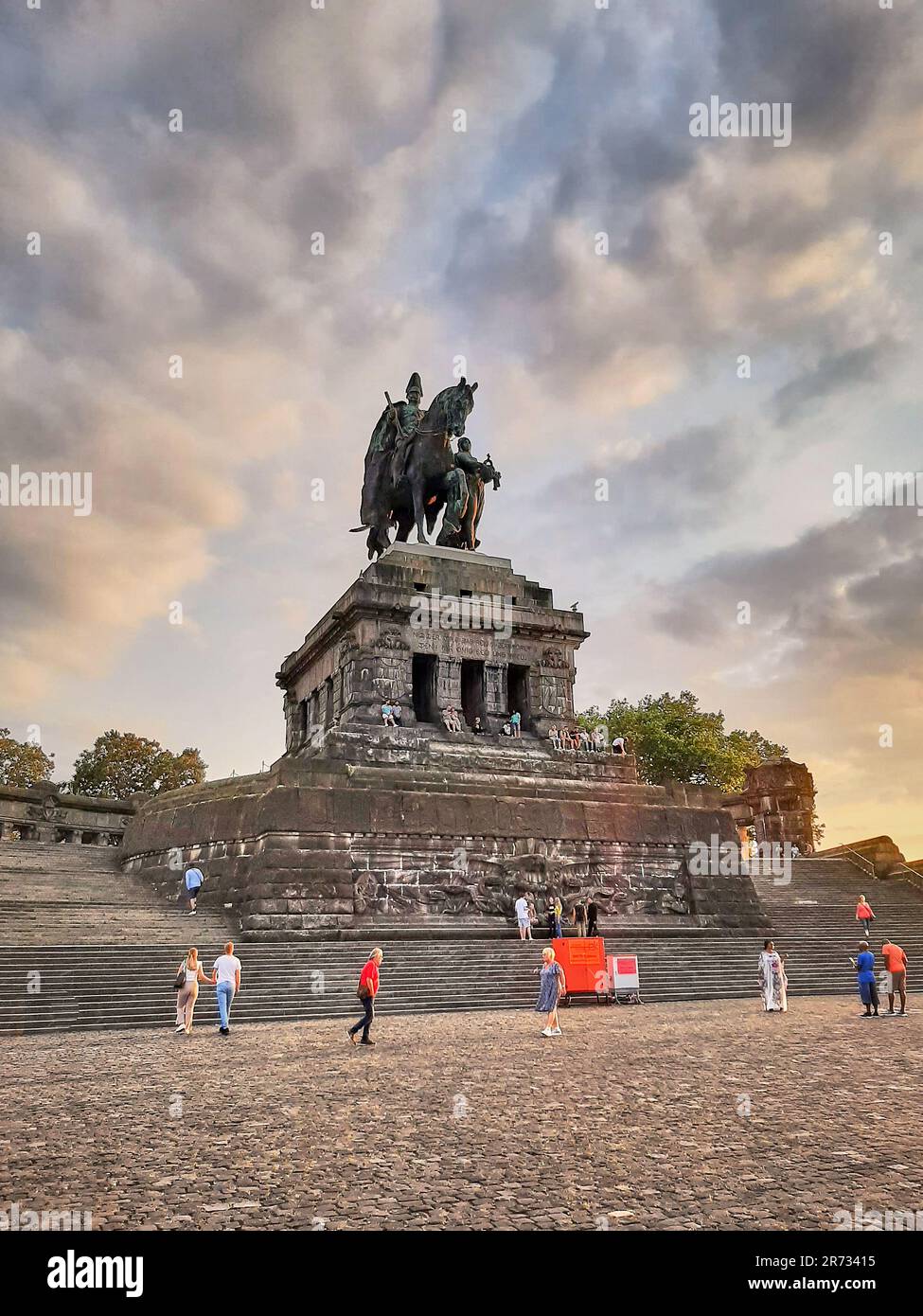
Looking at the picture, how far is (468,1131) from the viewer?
21.7ft

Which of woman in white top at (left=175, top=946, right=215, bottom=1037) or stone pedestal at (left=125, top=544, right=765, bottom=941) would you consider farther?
stone pedestal at (left=125, top=544, right=765, bottom=941)

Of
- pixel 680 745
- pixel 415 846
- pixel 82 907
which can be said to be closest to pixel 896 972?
pixel 415 846

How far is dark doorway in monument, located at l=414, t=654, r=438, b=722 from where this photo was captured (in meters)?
30.8

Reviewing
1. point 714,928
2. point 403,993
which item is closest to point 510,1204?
point 403,993

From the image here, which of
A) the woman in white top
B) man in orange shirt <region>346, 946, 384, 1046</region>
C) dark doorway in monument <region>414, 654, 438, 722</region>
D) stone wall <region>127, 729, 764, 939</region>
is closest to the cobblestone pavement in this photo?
man in orange shirt <region>346, 946, 384, 1046</region>

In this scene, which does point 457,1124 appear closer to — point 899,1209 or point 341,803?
point 899,1209

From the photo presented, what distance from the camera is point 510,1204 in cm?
489

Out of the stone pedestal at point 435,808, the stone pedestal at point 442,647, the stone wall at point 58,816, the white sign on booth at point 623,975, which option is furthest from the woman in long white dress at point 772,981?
the stone wall at point 58,816

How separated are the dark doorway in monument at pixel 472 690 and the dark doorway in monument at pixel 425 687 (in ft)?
3.88

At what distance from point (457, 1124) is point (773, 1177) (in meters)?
2.40

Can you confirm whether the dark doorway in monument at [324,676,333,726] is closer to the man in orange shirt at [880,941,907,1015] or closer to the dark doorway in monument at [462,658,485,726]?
the dark doorway in monument at [462,658,485,726]

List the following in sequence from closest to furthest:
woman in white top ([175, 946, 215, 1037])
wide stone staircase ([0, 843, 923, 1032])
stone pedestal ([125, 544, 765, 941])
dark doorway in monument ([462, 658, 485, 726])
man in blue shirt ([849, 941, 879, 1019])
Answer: woman in white top ([175, 946, 215, 1037])
man in blue shirt ([849, 941, 879, 1019])
wide stone staircase ([0, 843, 923, 1032])
stone pedestal ([125, 544, 765, 941])
dark doorway in monument ([462, 658, 485, 726])

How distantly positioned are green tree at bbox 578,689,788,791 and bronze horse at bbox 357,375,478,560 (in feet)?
89.3

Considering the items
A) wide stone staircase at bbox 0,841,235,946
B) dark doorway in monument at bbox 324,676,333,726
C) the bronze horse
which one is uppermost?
the bronze horse
